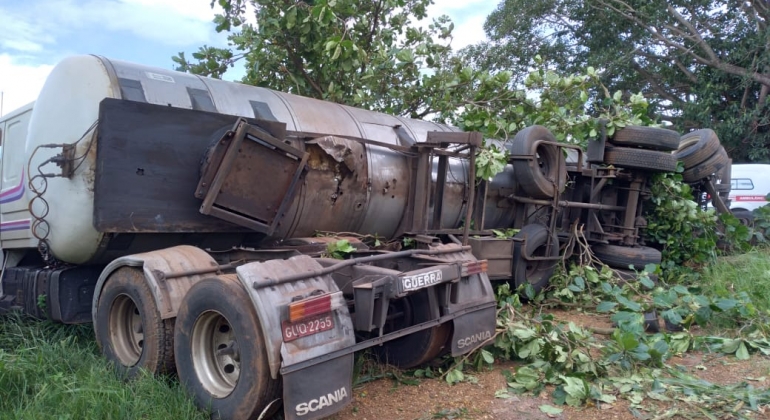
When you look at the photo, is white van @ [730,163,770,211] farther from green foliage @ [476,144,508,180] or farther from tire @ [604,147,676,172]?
green foliage @ [476,144,508,180]

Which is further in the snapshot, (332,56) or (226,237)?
(332,56)

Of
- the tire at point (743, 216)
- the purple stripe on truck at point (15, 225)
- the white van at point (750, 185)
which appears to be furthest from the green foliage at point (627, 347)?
the white van at point (750, 185)

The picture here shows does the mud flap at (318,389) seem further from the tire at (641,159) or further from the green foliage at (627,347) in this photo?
the tire at (641,159)

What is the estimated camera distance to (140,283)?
4062 millimetres

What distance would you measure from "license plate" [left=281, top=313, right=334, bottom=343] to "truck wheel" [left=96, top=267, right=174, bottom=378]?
1.10 m

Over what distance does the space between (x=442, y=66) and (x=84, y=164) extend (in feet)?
19.8

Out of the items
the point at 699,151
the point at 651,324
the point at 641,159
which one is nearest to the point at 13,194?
the point at 651,324

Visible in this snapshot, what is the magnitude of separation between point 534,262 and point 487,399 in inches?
138

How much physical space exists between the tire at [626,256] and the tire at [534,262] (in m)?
1.20

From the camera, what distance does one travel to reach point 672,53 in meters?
19.4

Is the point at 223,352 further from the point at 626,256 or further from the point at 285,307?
the point at 626,256

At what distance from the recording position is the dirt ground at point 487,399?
3.96 metres

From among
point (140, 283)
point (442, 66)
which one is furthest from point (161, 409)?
point (442, 66)

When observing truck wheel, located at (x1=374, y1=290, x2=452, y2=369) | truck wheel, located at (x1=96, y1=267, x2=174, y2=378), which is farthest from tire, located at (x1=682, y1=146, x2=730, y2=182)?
truck wheel, located at (x1=96, y1=267, x2=174, y2=378)
